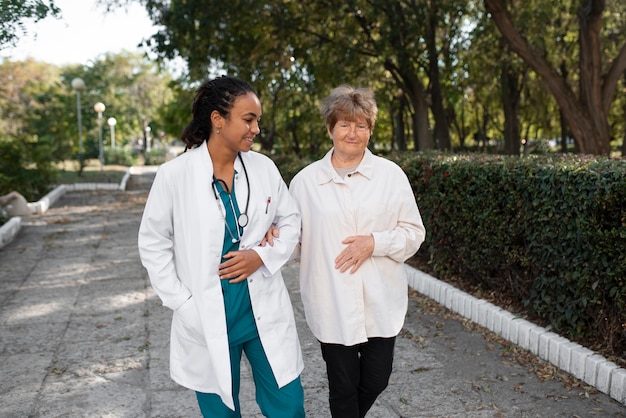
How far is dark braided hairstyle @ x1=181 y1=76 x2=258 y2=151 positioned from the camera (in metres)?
2.70

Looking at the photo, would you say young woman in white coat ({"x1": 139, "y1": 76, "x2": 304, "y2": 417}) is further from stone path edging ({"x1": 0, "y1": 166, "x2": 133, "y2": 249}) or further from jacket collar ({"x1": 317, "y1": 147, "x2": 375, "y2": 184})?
stone path edging ({"x1": 0, "y1": 166, "x2": 133, "y2": 249})

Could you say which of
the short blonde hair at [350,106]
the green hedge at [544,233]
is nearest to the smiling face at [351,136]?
the short blonde hair at [350,106]

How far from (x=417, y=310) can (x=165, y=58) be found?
12.4 m

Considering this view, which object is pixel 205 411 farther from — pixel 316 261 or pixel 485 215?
pixel 485 215

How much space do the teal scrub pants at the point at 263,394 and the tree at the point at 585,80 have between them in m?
10.6

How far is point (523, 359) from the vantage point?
188 inches

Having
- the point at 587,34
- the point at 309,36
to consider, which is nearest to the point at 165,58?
the point at 309,36

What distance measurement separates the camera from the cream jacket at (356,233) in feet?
9.86

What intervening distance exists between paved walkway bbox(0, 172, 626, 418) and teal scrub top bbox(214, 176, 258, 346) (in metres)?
1.41

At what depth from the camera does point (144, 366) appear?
4.86m

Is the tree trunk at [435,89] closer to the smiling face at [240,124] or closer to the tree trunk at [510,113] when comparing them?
the tree trunk at [510,113]

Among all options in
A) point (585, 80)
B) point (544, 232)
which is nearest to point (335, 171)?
point (544, 232)

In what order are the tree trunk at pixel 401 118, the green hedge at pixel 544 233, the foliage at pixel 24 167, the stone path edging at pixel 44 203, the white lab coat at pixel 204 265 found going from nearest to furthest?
the white lab coat at pixel 204 265 < the green hedge at pixel 544 233 < the stone path edging at pixel 44 203 < the foliage at pixel 24 167 < the tree trunk at pixel 401 118

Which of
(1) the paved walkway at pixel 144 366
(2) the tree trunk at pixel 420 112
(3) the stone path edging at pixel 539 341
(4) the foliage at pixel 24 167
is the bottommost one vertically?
(1) the paved walkway at pixel 144 366
